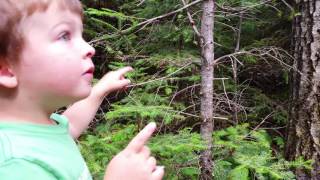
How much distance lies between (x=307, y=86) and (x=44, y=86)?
232cm

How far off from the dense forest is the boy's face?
986mm

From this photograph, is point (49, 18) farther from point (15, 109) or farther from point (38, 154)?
point (38, 154)

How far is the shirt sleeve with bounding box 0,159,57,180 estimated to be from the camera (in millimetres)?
1278

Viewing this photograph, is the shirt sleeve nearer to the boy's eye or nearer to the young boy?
the young boy

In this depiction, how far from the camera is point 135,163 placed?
1.41 meters

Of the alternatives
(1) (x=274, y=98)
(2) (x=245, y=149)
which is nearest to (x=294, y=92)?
(2) (x=245, y=149)

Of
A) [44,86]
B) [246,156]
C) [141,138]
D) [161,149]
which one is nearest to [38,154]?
[44,86]

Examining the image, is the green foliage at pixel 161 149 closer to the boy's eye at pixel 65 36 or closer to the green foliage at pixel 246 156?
the green foliage at pixel 246 156

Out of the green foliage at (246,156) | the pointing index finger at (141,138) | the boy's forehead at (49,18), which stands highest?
the boy's forehead at (49,18)

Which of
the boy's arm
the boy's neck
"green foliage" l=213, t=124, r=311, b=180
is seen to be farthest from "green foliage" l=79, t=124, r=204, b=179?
the boy's neck

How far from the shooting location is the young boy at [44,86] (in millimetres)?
1399

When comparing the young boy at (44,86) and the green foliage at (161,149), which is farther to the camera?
the green foliage at (161,149)

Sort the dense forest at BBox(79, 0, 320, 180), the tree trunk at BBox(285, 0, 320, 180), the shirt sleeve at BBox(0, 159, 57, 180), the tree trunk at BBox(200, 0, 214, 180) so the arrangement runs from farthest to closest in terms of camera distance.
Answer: the tree trunk at BBox(285, 0, 320, 180) → the tree trunk at BBox(200, 0, 214, 180) → the dense forest at BBox(79, 0, 320, 180) → the shirt sleeve at BBox(0, 159, 57, 180)

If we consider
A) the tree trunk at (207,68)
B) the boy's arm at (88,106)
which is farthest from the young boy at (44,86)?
the tree trunk at (207,68)
